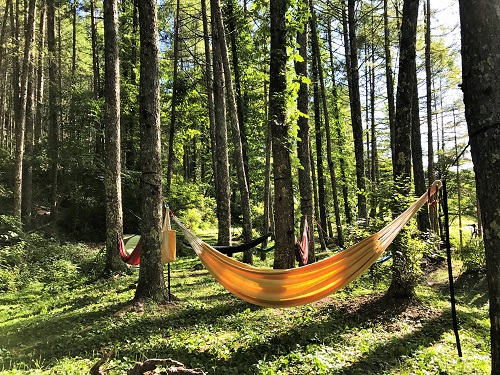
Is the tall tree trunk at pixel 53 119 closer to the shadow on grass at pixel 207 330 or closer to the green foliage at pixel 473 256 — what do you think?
the shadow on grass at pixel 207 330

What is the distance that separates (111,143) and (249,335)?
4782 millimetres

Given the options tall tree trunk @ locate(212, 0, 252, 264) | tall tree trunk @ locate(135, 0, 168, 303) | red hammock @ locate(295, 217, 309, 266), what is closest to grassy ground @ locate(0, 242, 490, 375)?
tall tree trunk @ locate(135, 0, 168, 303)

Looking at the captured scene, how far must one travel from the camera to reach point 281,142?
4410 millimetres

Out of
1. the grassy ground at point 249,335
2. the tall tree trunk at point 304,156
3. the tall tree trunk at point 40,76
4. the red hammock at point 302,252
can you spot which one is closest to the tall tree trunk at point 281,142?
the grassy ground at point 249,335

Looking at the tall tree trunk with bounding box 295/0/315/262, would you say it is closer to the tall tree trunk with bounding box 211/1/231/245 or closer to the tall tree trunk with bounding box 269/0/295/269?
the tall tree trunk with bounding box 211/1/231/245

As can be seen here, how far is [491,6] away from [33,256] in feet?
29.0

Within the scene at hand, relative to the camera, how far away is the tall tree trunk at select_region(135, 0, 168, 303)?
4539mm

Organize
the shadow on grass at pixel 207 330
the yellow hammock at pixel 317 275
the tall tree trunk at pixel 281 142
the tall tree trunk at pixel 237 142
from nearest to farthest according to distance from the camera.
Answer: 1. the shadow on grass at pixel 207 330
2. the yellow hammock at pixel 317 275
3. the tall tree trunk at pixel 281 142
4. the tall tree trunk at pixel 237 142

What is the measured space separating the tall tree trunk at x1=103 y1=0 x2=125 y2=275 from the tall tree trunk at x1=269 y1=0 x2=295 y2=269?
361 cm

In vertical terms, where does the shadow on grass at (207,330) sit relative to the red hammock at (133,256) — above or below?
below

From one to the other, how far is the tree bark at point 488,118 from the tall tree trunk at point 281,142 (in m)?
2.56

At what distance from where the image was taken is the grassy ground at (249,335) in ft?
9.84

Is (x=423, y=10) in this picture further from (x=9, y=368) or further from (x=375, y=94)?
(x=9, y=368)

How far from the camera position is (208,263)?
3904 mm
